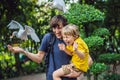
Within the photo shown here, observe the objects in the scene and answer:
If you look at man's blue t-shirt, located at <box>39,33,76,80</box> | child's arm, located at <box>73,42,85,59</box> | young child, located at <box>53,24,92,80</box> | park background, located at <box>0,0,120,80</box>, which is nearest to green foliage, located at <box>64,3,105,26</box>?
man's blue t-shirt, located at <box>39,33,76,80</box>

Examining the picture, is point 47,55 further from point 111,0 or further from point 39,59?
point 111,0

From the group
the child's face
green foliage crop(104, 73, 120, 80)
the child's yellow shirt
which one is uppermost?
the child's face

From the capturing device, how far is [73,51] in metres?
3.87

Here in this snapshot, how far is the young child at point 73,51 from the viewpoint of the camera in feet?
12.4

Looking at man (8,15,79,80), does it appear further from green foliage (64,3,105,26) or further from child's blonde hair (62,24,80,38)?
green foliage (64,3,105,26)

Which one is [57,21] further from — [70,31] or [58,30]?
[70,31]

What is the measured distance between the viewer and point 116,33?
46.2 feet

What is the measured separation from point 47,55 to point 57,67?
18 cm

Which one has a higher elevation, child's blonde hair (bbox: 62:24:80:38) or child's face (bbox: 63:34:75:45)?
child's blonde hair (bbox: 62:24:80:38)

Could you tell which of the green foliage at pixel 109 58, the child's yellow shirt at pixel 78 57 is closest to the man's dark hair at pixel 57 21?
the child's yellow shirt at pixel 78 57

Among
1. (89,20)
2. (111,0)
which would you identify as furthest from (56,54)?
(111,0)

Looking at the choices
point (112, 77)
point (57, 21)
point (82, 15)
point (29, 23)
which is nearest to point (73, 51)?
point (57, 21)

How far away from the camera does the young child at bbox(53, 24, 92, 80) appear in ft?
12.4

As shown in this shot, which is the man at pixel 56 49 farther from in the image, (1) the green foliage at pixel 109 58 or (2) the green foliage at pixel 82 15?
(1) the green foliage at pixel 109 58
